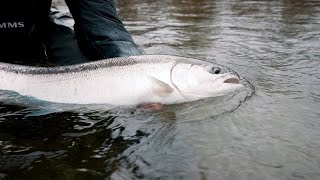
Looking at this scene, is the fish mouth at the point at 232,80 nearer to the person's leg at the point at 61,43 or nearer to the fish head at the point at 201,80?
the fish head at the point at 201,80

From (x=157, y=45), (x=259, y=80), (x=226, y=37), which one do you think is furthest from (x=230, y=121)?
(x=226, y=37)

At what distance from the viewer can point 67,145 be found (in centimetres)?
270

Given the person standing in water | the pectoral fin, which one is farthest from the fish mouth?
the person standing in water

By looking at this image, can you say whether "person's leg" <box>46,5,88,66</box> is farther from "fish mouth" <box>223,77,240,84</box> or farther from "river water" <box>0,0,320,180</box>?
"fish mouth" <box>223,77,240,84</box>

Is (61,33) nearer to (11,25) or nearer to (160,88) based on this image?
(11,25)

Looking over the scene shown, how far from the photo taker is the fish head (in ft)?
10.8

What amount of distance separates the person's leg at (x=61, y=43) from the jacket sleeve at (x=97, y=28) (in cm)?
20

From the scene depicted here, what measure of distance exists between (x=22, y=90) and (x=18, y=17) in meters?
1.51

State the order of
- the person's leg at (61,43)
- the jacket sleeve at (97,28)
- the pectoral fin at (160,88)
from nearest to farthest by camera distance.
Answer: the pectoral fin at (160,88)
the jacket sleeve at (97,28)
the person's leg at (61,43)

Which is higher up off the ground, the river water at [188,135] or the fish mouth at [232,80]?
the fish mouth at [232,80]

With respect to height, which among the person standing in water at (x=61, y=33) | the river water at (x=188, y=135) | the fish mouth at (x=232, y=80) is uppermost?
Answer: the person standing in water at (x=61, y=33)

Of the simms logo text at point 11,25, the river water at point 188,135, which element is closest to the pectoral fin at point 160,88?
the river water at point 188,135

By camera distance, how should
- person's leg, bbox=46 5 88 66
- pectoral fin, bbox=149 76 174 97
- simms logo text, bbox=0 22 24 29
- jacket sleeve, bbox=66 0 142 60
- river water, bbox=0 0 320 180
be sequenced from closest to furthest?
river water, bbox=0 0 320 180 → pectoral fin, bbox=149 76 174 97 → jacket sleeve, bbox=66 0 142 60 → simms logo text, bbox=0 22 24 29 → person's leg, bbox=46 5 88 66

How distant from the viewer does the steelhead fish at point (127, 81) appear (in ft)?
10.6
